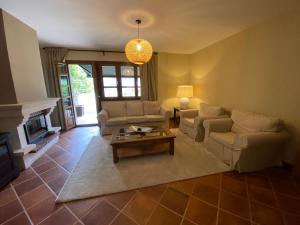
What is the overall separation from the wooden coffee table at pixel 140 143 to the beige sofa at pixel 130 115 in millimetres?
1066

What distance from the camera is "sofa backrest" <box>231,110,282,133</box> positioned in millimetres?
2240

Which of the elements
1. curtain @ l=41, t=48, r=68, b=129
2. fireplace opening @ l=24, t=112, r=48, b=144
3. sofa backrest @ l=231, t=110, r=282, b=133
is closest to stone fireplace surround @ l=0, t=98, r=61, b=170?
fireplace opening @ l=24, t=112, r=48, b=144

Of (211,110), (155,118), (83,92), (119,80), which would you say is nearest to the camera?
(211,110)

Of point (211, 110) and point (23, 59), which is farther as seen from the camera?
point (211, 110)

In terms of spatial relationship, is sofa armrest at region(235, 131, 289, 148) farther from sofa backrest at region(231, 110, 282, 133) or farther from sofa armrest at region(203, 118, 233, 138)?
sofa armrest at region(203, 118, 233, 138)

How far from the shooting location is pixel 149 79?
4.88 metres

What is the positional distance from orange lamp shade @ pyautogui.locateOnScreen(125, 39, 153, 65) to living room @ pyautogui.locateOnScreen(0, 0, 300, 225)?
17mm

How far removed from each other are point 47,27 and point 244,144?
4066 millimetres

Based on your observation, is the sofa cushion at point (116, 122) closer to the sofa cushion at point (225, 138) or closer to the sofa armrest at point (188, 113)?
the sofa armrest at point (188, 113)

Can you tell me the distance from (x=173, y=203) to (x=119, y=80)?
406 cm

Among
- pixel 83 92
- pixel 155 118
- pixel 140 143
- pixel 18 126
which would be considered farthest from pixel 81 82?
pixel 140 143

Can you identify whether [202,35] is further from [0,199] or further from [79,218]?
[0,199]

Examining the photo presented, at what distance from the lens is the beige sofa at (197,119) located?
3.25 m

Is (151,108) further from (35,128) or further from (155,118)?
(35,128)
